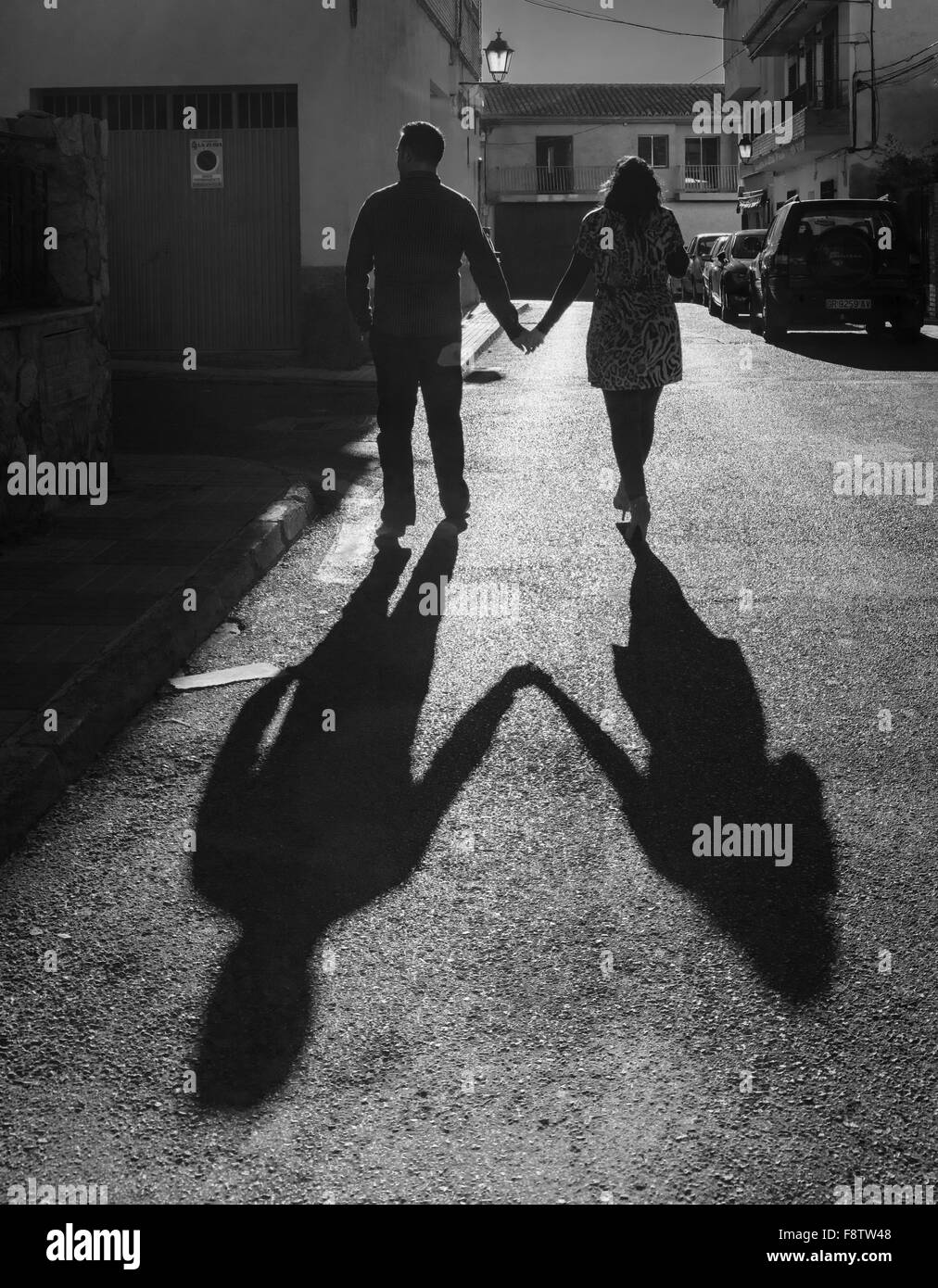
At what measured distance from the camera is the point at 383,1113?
278cm

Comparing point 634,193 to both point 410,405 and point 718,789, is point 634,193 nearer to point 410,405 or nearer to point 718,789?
point 410,405

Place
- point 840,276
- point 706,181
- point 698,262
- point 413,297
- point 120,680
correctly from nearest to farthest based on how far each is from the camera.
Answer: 1. point 120,680
2. point 413,297
3. point 840,276
4. point 698,262
5. point 706,181

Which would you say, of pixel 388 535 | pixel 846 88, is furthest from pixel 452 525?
pixel 846 88

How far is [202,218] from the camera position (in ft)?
58.8

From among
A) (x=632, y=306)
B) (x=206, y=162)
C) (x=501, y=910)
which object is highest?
(x=206, y=162)

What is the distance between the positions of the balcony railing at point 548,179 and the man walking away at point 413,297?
5555 cm

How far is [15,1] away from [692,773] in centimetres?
1620

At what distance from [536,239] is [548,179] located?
7.09 meters

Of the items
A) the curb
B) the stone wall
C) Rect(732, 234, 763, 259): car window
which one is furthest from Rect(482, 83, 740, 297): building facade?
the curb

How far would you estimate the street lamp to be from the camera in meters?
28.0

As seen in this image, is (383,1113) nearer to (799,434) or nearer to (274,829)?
(274,829)

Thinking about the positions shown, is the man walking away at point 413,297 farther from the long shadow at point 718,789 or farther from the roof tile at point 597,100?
the roof tile at point 597,100
